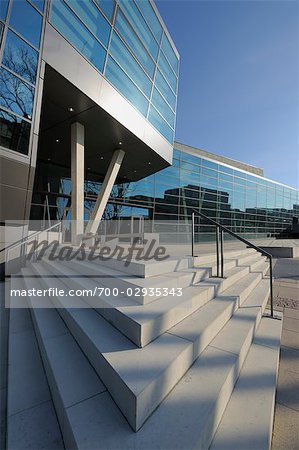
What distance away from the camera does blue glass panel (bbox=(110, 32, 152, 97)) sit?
31.0ft

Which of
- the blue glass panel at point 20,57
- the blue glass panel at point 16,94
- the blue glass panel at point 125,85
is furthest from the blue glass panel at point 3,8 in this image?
the blue glass panel at point 125,85

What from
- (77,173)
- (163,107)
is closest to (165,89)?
(163,107)

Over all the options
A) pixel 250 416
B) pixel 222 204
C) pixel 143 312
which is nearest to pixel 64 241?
pixel 143 312

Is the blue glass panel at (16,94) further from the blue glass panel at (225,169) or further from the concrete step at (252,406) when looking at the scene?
the blue glass panel at (225,169)

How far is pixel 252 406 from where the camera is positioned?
2.11 meters

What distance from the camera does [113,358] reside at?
6.79 ft

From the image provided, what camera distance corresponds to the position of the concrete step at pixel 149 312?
7.57 ft

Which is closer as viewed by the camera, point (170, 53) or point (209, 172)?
point (170, 53)

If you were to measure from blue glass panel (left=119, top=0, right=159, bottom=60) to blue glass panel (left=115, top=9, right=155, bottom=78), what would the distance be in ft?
1.07

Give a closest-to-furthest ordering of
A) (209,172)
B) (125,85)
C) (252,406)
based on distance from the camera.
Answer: (252,406) < (125,85) < (209,172)

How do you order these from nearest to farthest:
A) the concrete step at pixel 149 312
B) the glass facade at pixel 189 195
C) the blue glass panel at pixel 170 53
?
the concrete step at pixel 149 312 → the blue glass panel at pixel 170 53 → the glass facade at pixel 189 195

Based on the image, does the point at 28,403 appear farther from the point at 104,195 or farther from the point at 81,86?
the point at 104,195

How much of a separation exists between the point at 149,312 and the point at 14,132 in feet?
22.2

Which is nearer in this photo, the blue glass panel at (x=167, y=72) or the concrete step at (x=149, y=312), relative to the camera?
the concrete step at (x=149, y=312)
